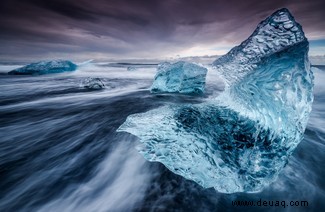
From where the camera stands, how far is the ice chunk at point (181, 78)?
717 centimetres

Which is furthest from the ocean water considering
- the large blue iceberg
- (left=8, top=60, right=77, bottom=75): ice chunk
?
(left=8, top=60, right=77, bottom=75): ice chunk

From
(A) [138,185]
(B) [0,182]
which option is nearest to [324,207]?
(A) [138,185]

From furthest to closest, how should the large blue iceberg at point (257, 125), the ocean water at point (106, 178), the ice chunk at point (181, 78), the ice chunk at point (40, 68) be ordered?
the ice chunk at point (40, 68) < the ice chunk at point (181, 78) < the large blue iceberg at point (257, 125) < the ocean water at point (106, 178)

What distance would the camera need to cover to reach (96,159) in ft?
8.76

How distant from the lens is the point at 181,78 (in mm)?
7355

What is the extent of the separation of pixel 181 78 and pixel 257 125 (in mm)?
5437

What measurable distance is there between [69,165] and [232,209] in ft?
7.72

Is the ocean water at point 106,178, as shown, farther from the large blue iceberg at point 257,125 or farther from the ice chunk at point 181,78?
the ice chunk at point 181,78

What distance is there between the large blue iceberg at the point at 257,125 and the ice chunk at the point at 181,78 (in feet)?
15.2

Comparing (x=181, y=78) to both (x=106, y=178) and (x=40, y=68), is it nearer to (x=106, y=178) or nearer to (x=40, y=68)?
(x=106, y=178)

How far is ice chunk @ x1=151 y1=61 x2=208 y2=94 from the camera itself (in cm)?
717

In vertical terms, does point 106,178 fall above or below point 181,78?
below

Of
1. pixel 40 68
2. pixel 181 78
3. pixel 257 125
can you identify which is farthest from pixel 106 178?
pixel 40 68

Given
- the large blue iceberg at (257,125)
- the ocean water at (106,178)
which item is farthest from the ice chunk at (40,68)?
the large blue iceberg at (257,125)
